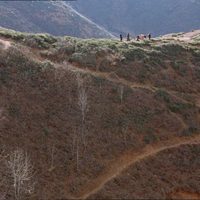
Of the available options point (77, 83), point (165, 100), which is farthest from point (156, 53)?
point (77, 83)

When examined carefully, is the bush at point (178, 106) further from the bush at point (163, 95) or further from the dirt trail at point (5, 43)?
the dirt trail at point (5, 43)

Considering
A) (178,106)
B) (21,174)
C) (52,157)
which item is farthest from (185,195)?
(21,174)

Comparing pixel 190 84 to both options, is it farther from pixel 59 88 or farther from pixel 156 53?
pixel 59 88

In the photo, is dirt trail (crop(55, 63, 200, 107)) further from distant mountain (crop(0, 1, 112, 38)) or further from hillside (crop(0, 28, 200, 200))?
distant mountain (crop(0, 1, 112, 38))

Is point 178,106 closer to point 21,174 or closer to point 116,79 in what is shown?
point 116,79

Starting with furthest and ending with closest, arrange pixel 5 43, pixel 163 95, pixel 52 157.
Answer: pixel 5 43 < pixel 163 95 < pixel 52 157

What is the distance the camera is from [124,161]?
39.1 metres

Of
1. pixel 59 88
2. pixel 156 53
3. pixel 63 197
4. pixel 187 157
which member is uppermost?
pixel 156 53

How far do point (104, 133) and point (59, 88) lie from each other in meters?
6.63

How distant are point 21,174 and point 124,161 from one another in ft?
32.6

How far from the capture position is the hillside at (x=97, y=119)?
120 feet

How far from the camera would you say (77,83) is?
4638 cm

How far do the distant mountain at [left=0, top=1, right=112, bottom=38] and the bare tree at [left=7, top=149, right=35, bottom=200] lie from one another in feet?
386

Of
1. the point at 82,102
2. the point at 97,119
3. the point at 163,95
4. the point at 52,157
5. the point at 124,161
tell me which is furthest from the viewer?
the point at 163,95
